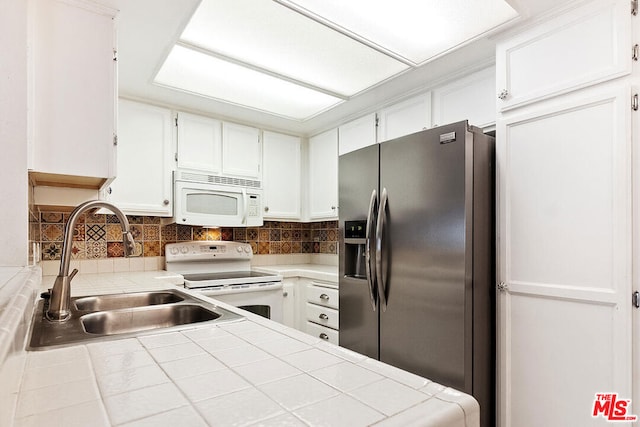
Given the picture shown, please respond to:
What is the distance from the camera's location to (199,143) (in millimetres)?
2945

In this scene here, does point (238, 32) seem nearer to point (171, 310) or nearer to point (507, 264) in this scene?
point (171, 310)

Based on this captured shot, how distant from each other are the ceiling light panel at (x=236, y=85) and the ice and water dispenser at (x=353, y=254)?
1.06m

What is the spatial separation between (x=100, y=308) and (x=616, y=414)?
7.11 feet

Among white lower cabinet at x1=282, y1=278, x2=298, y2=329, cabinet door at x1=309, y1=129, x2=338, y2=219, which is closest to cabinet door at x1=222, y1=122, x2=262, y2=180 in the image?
cabinet door at x1=309, y1=129, x2=338, y2=219

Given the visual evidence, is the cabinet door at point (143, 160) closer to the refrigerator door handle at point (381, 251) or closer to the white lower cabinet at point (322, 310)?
the white lower cabinet at point (322, 310)

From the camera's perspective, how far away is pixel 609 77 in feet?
4.74

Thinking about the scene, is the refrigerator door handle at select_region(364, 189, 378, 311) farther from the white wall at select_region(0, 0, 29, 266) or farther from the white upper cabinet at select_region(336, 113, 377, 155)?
the white wall at select_region(0, 0, 29, 266)

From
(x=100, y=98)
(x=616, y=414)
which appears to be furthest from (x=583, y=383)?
(x=100, y=98)

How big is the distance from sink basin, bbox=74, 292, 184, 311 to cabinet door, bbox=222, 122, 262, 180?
1.66 m

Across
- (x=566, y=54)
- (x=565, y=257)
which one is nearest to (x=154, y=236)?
(x=565, y=257)

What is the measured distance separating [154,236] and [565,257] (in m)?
2.87

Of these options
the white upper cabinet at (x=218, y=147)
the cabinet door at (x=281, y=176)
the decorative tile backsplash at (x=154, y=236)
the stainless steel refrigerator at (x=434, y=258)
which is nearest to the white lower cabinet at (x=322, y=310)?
the stainless steel refrigerator at (x=434, y=258)

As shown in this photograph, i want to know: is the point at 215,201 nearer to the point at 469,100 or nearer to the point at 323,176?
the point at 323,176

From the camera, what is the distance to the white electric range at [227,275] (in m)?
2.62
